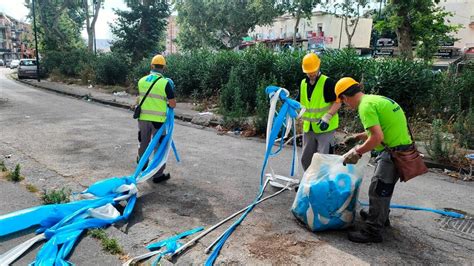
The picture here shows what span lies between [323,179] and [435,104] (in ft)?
22.8

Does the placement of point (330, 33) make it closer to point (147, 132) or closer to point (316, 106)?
point (147, 132)

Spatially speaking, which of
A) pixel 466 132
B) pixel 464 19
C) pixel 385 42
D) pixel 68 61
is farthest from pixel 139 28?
pixel 464 19

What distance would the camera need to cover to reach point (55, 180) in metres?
5.21

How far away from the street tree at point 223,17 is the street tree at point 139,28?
1139 centimetres

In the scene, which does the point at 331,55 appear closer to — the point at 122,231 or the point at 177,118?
the point at 177,118

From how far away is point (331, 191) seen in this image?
3.51 metres

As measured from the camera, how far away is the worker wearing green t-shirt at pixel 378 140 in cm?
321

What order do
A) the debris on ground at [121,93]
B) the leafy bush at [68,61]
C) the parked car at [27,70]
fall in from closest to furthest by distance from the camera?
the debris on ground at [121,93]
the leafy bush at [68,61]
the parked car at [27,70]

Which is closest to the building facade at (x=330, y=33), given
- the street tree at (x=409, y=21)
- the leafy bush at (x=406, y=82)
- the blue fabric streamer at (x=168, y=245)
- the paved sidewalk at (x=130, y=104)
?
the paved sidewalk at (x=130, y=104)

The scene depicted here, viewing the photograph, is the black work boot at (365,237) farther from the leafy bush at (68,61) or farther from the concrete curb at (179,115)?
the leafy bush at (68,61)

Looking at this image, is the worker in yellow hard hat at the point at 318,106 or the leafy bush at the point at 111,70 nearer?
the worker in yellow hard hat at the point at 318,106

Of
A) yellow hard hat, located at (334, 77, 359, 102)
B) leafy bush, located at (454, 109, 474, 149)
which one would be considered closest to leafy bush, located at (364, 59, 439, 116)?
leafy bush, located at (454, 109, 474, 149)

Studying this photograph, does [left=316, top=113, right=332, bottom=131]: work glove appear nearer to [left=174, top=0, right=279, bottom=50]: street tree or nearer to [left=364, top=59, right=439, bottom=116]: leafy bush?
[left=364, top=59, right=439, bottom=116]: leafy bush

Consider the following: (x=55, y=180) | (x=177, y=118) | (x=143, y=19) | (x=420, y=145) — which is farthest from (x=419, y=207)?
(x=143, y=19)
